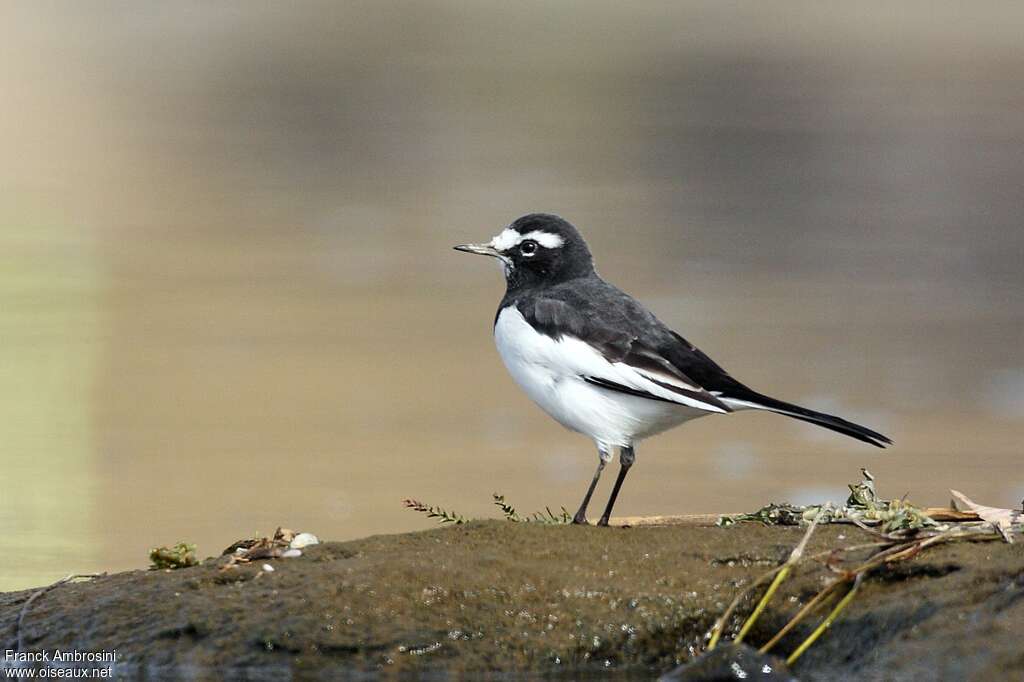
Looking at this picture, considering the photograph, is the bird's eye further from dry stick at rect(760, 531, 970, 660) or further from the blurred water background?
dry stick at rect(760, 531, 970, 660)

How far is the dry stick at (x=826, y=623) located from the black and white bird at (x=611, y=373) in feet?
3.86

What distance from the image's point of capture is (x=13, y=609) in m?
6.72

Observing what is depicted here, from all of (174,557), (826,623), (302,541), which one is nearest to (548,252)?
(302,541)

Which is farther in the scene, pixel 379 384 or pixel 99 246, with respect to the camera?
pixel 99 246

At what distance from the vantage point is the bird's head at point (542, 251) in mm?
8711

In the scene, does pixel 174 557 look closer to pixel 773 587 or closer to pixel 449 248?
pixel 773 587

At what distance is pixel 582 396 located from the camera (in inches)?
302

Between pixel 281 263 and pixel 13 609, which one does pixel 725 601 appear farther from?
pixel 281 263

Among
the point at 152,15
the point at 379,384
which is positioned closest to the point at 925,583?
the point at 379,384

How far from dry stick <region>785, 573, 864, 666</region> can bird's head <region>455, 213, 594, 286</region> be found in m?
2.96

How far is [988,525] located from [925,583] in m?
0.57

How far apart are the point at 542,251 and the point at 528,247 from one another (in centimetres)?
8

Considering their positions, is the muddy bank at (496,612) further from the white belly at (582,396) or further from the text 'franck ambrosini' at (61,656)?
the white belly at (582,396)

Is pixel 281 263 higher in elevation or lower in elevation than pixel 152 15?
lower
